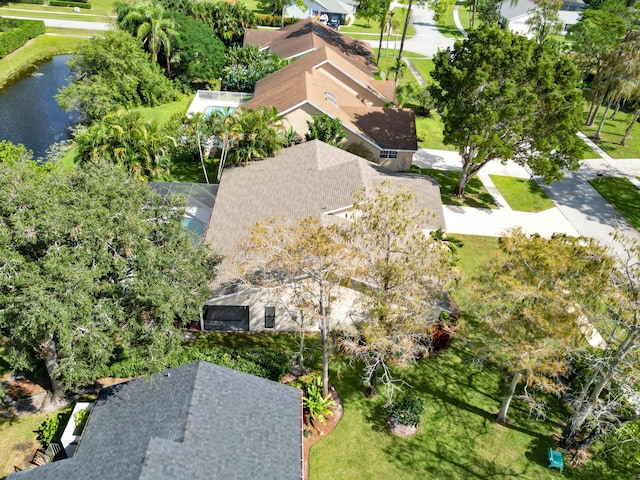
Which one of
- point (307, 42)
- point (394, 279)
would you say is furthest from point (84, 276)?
point (307, 42)

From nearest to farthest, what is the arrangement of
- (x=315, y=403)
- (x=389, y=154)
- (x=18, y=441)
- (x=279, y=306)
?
(x=18, y=441), (x=315, y=403), (x=279, y=306), (x=389, y=154)

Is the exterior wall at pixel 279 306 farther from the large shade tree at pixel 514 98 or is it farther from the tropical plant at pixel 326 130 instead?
the tropical plant at pixel 326 130

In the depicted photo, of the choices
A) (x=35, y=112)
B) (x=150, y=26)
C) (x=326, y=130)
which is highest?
(x=150, y=26)

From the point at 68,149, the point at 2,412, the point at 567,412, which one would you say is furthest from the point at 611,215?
the point at 68,149

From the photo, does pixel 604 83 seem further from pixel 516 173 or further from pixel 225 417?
pixel 225 417

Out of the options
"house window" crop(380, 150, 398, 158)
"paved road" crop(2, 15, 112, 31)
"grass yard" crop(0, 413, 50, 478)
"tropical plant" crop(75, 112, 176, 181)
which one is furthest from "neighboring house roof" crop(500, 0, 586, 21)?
"grass yard" crop(0, 413, 50, 478)

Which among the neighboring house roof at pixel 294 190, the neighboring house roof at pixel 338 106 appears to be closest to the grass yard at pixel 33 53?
the neighboring house roof at pixel 338 106

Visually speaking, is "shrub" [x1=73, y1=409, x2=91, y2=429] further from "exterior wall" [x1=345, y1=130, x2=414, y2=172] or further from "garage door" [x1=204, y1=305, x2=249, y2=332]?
"exterior wall" [x1=345, y1=130, x2=414, y2=172]

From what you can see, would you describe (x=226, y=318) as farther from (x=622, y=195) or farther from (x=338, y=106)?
(x=622, y=195)
